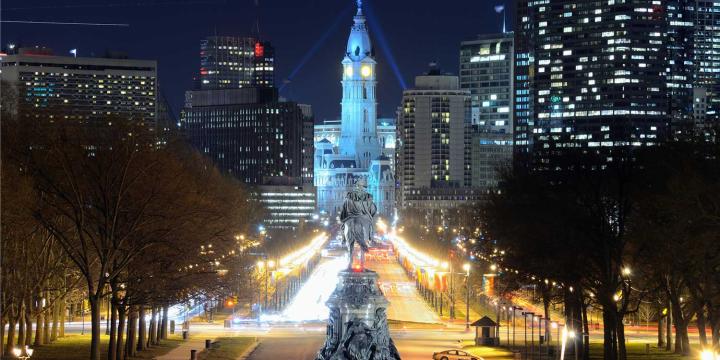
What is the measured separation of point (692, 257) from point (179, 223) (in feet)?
78.4

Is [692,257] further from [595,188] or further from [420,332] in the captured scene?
[420,332]

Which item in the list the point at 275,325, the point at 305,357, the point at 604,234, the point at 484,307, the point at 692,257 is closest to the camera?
the point at 692,257

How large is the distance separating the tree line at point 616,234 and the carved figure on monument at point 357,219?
17.8m

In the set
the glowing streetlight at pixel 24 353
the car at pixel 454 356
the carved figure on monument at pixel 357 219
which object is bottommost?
the car at pixel 454 356

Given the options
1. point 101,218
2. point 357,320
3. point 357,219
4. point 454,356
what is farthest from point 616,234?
point 357,320

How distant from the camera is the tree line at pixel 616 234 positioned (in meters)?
59.6

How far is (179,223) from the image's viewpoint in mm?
66062

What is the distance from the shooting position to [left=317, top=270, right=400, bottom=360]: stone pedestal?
4053 centimetres

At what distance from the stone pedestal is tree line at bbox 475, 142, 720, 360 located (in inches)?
721

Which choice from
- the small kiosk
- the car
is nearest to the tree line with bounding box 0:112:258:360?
the car

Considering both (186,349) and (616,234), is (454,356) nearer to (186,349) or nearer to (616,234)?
(616,234)

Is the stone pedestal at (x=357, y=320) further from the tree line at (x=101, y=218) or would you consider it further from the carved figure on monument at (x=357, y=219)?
the tree line at (x=101, y=218)

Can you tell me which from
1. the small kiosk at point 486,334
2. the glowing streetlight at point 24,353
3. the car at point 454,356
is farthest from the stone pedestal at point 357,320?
the small kiosk at point 486,334

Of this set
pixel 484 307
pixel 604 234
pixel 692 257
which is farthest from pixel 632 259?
pixel 484 307
